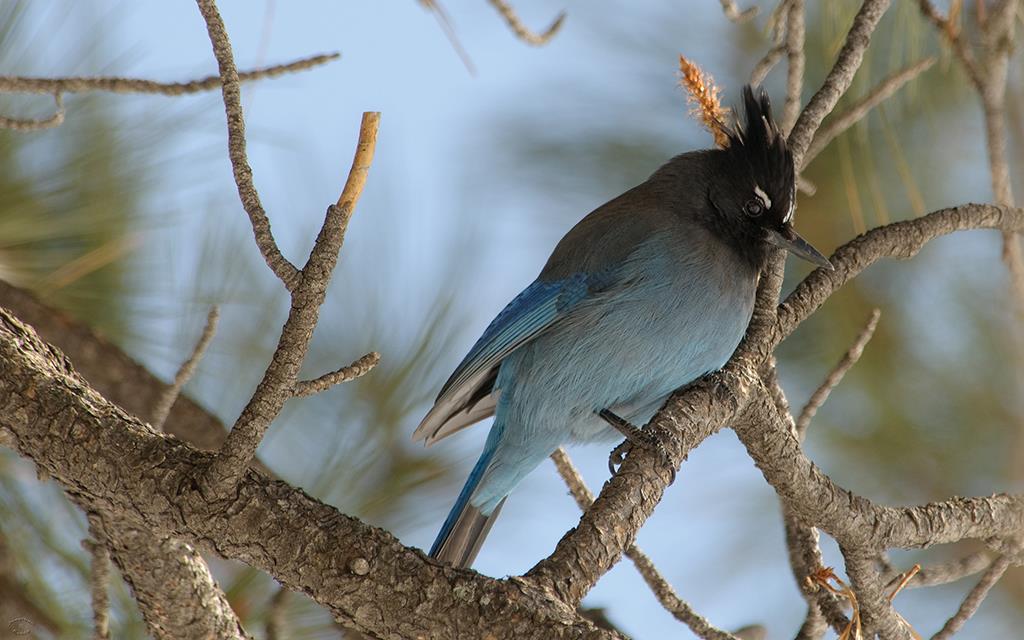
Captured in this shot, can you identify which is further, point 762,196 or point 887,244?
point 762,196

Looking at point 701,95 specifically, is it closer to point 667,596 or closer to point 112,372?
point 667,596

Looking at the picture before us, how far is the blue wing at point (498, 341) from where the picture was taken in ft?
8.82

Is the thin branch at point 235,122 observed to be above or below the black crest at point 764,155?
below

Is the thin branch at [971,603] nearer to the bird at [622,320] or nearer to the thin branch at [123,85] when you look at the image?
the bird at [622,320]

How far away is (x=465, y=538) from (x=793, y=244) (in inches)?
37.7

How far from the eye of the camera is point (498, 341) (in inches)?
108

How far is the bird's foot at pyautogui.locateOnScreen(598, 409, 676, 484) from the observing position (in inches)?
85.0

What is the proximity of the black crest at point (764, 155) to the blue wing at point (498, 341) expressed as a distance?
1.39 feet

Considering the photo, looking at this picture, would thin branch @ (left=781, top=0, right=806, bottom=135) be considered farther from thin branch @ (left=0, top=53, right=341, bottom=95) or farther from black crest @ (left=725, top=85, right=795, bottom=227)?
thin branch @ (left=0, top=53, right=341, bottom=95)

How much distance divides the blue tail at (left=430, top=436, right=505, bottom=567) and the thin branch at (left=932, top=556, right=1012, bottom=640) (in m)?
0.92

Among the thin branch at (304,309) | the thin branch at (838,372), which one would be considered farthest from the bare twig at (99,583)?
the thin branch at (838,372)

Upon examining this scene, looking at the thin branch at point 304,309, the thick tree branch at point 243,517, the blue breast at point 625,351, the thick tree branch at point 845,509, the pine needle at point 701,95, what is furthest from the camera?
the blue breast at point 625,351

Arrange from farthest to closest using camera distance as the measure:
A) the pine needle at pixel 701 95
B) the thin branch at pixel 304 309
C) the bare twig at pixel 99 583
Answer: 1. the pine needle at pixel 701 95
2. the bare twig at pixel 99 583
3. the thin branch at pixel 304 309

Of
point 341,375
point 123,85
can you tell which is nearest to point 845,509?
point 341,375
